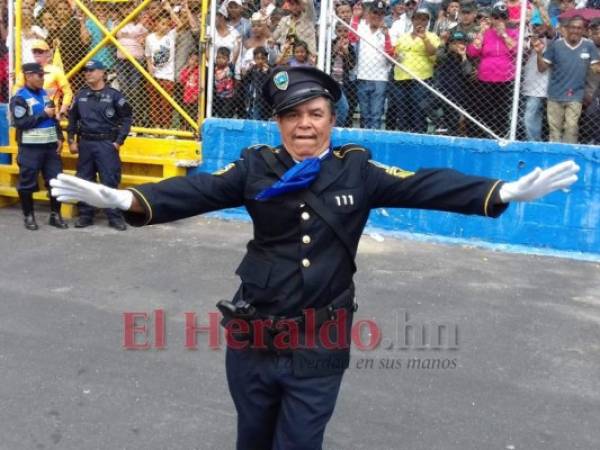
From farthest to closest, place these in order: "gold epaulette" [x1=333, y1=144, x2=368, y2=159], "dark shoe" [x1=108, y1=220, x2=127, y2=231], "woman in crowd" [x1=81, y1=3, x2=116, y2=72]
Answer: "woman in crowd" [x1=81, y1=3, x2=116, y2=72]
"dark shoe" [x1=108, y1=220, x2=127, y2=231]
"gold epaulette" [x1=333, y1=144, x2=368, y2=159]

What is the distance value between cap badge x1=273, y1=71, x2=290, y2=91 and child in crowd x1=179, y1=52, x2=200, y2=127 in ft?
21.8

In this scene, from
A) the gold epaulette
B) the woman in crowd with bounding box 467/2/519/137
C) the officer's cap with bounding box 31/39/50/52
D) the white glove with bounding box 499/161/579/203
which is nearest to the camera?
the white glove with bounding box 499/161/579/203

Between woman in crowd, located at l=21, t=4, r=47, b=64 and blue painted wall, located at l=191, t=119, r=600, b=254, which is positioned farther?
woman in crowd, located at l=21, t=4, r=47, b=64

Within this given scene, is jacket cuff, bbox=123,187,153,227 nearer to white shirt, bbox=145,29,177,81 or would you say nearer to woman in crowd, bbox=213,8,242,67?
woman in crowd, bbox=213,8,242,67

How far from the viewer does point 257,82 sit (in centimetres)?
946

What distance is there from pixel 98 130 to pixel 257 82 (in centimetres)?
191

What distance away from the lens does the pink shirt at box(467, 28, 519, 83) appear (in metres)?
8.54

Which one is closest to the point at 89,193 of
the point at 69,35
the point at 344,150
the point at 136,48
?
the point at 344,150

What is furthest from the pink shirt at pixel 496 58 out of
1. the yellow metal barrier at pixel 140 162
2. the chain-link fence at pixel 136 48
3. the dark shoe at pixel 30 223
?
the dark shoe at pixel 30 223

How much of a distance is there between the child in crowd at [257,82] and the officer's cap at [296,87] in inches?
241

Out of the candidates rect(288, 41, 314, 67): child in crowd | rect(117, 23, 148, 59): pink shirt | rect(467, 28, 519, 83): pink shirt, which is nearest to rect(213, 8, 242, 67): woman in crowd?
rect(288, 41, 314, 67): child in crowd

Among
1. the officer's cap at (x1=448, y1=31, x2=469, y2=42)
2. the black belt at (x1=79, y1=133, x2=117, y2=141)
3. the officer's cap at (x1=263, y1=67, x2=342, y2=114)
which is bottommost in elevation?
the black belt at (x1=79, y1=133, x2=117, y2=141)

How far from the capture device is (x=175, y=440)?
170 inches

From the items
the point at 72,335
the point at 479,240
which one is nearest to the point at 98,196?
the point at 72,335
